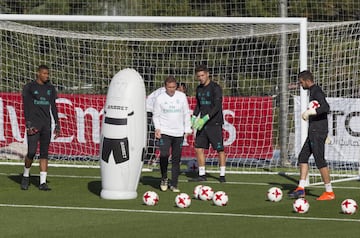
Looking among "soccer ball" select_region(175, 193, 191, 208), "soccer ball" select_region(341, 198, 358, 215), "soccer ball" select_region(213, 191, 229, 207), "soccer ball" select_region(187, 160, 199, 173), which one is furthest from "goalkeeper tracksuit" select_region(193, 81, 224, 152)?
"soccer ball" select_region(341, 198, 358, 215)

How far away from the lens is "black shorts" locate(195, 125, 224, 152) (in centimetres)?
1891

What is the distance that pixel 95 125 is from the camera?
2305cm

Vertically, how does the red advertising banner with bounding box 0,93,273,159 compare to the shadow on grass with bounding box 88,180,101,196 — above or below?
above

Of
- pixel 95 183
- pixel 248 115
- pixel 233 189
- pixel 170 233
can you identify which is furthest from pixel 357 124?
pixel 170 233

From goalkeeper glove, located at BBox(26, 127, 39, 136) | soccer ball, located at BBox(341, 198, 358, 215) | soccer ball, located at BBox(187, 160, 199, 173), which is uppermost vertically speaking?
goalkeeper glove, located at BBox(26, 127, 39, 136)

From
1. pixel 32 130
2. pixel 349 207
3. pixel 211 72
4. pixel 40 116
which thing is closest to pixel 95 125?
pixel 211 72

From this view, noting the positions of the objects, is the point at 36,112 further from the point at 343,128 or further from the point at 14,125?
the point at 343,128

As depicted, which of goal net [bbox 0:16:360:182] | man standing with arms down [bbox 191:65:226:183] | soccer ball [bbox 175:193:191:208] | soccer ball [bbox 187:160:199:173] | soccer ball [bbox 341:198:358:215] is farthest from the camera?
soccer ball [bbox 187:160:199:173]

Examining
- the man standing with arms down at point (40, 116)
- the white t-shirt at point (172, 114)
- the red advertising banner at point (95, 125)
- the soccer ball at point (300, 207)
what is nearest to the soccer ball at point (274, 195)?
the soccer ball at point (300, 207)

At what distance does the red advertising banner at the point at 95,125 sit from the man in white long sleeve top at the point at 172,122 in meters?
5.16

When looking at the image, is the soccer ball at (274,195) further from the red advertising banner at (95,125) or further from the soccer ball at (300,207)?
the red advertising banner at (95,125)

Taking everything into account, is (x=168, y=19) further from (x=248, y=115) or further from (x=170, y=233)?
(x=170, y=233)

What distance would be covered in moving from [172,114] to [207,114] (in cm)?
162

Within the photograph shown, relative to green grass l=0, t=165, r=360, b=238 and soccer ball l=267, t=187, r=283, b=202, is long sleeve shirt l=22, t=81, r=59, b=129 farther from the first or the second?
soccer ball l=267, t=187, r=283, b=202
